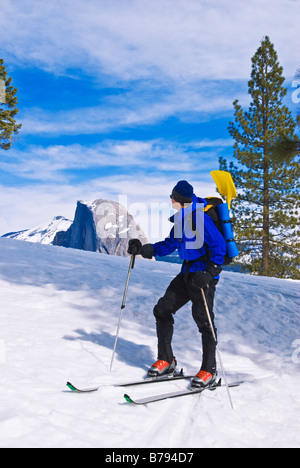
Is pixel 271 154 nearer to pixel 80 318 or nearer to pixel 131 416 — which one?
pixel 80 318

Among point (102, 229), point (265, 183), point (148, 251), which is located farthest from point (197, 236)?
point (102, 229)

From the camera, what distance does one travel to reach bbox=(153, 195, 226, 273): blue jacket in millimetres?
3959

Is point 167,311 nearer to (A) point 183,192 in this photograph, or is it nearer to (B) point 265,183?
(A) point 183,192

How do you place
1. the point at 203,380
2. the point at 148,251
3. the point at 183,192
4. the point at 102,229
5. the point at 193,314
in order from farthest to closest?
the point at 102,229, the point at 148,251, the point at 183,192, the point at 193,314, the point at 203,380

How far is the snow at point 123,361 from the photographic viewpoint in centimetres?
266

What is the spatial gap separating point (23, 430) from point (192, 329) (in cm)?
424

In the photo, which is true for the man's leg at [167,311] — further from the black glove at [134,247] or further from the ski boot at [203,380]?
the black glove at [134,247]

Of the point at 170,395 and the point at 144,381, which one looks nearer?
the point at 170,395

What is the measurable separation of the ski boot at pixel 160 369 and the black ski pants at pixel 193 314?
0.06 meters

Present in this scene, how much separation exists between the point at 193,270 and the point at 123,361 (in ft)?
5.12

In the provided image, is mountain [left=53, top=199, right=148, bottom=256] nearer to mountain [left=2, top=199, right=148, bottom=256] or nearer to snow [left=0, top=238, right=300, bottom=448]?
mountain [left=2, top=199, right=148, bottom=256]

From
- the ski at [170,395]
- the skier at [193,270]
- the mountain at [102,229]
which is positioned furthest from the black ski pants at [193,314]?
the mountain at [102,229]

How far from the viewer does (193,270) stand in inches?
162
